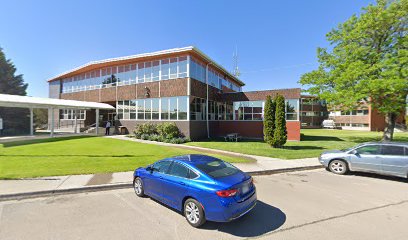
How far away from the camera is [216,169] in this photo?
473 centimetres

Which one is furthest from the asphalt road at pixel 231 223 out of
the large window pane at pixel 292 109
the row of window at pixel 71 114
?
the row of window at pixel 71 114

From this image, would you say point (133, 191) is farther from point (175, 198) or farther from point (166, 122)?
point (166, 122)

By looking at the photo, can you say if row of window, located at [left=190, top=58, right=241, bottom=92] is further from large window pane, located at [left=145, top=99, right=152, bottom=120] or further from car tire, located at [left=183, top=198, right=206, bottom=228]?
car tire, located at [left=183, top=198, right=206, bottom=228]

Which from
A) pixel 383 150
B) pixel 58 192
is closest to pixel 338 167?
pixel 383 150

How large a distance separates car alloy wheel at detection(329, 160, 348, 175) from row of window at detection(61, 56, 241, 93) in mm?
13736

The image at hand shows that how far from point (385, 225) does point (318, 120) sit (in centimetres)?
5478

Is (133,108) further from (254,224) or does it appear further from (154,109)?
(254,224)

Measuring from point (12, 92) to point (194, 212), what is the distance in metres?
42.2

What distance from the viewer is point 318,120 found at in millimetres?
52750

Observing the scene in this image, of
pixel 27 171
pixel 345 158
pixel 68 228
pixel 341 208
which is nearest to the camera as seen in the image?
pixel 68 228

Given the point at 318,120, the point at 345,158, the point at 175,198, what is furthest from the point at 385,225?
the point at 318,120

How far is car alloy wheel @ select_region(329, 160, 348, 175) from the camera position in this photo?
8.96 m

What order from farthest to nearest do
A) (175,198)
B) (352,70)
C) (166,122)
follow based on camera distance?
(166,122)
(352,70)
(175,198)

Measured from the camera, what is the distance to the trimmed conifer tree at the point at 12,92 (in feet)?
94.2
